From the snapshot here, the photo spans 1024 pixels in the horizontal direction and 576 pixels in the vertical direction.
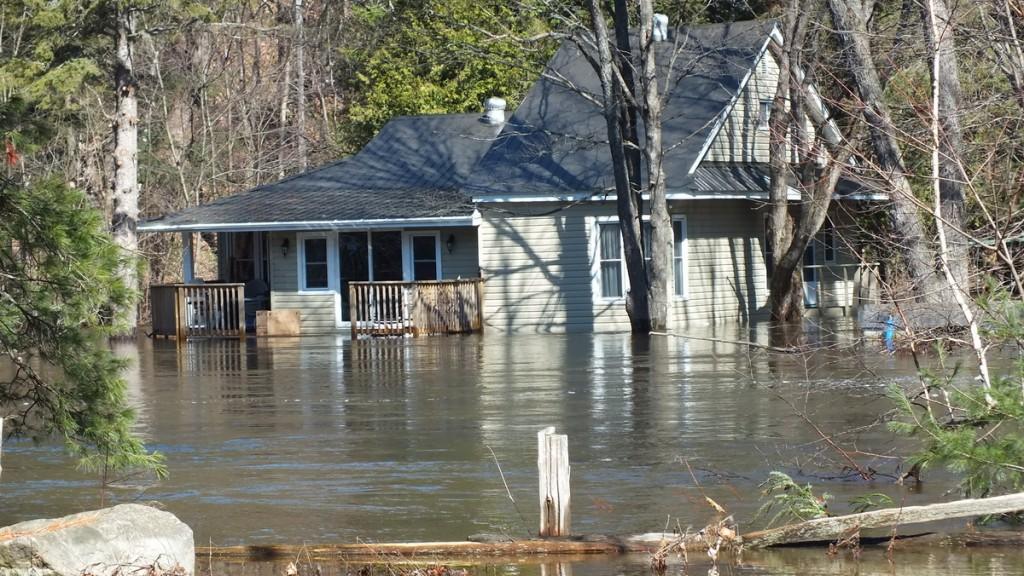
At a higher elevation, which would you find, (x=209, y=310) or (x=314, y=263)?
(x=314, y=263)

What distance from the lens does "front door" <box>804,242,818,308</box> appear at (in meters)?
34.0

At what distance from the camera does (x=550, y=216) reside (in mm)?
29891

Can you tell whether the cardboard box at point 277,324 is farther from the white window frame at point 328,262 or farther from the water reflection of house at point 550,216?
the white window frame at point 328,262

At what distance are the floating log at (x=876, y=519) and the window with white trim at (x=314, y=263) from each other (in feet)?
74.3

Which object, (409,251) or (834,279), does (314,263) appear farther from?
(834,279)

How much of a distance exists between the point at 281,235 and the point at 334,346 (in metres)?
5.19

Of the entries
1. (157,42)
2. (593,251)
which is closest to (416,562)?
(593,251)

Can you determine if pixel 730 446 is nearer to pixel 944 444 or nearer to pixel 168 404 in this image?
pixel 944 444

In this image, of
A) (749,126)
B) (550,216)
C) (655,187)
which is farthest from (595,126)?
(655,187)

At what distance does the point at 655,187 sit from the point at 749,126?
5153 millimetres

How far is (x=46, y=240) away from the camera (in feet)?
32.0

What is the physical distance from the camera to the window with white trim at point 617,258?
1173 inches

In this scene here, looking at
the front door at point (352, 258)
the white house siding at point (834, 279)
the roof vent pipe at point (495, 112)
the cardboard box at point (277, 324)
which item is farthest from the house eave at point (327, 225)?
the white house siding at point (834, 279)

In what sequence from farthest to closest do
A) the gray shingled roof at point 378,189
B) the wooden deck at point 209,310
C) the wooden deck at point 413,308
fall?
the gray shingled roof at point 378,189 → the wooden deck at point 209,310 → the wooden deck at point 413,308
